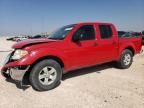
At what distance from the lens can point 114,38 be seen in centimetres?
662

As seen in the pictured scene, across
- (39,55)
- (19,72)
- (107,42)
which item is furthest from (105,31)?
(19,72)

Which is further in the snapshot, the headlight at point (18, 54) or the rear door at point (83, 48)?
the rear door at point (83, 48)

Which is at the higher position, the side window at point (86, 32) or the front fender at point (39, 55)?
the side window at point (86, 32)

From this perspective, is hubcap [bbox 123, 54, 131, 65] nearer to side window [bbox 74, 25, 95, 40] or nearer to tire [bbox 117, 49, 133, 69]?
tire [bbox 117, 49, 133, 69]

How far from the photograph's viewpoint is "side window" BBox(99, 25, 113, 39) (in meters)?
6.28

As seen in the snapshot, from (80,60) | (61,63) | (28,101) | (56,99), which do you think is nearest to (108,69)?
(80,60)

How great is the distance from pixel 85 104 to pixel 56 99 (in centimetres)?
76

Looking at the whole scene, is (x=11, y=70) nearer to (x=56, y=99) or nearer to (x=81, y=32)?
(x=56, y=99)

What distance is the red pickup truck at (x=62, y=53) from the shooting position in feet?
15.4

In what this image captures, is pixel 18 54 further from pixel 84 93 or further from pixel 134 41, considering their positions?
pixel 134 41

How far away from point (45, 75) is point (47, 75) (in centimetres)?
6

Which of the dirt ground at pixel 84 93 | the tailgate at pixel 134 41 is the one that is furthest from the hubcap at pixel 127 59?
the dirt ground at pixel 84 93

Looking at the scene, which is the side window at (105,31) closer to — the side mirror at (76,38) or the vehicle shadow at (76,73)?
the side mirror at (76,38)

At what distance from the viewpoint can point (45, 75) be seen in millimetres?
4922
